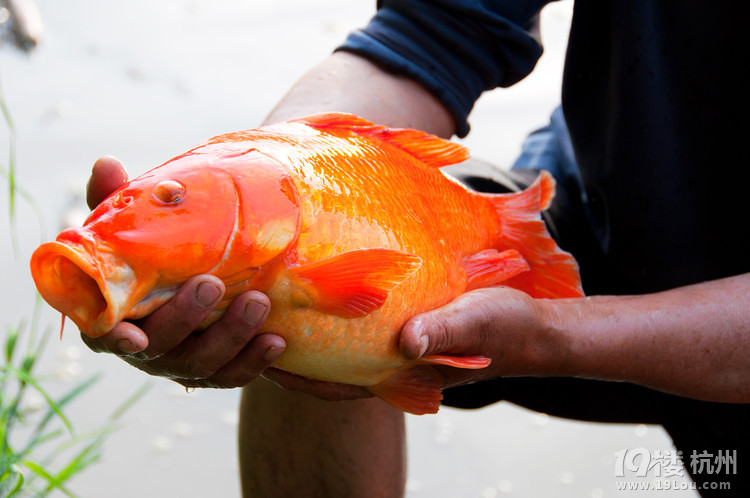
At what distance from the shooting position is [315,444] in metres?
1.71

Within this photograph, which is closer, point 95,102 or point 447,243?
point 447,243

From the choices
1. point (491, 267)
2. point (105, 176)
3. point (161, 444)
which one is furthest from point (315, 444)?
point (161, 444)

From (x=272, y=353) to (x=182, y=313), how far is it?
154 millimetres

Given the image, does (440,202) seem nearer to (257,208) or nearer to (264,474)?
(257,208)

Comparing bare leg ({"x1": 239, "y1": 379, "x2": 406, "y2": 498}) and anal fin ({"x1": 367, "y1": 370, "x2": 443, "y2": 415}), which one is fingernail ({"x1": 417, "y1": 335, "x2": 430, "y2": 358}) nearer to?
anal fin ({"x1": 367, "y1": 370, "x2": 443, "y2": 415})

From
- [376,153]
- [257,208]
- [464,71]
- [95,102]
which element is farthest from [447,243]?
[95,102]

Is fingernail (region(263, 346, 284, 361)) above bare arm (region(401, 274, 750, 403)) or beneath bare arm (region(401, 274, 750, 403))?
above

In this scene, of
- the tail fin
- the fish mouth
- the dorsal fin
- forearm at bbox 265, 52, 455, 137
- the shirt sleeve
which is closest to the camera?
the fish mouth

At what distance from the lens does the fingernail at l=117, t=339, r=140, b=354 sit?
93 cm

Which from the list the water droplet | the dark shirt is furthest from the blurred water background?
the dark shirt

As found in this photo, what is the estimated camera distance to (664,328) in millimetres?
1403

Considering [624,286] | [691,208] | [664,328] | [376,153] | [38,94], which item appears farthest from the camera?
[38,94]

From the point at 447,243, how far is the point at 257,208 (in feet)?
1.34

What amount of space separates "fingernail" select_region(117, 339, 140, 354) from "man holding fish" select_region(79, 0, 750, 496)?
46 cm
